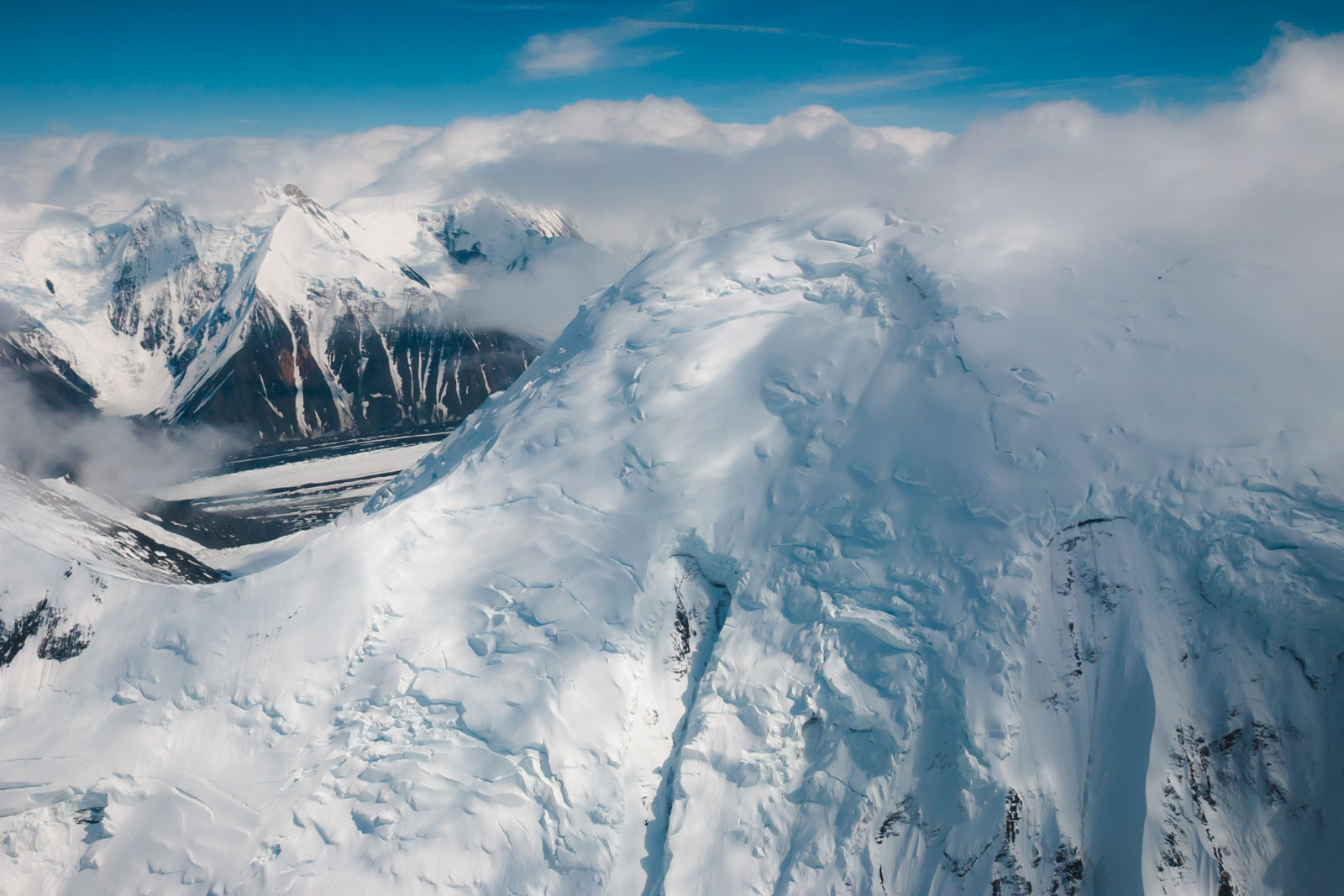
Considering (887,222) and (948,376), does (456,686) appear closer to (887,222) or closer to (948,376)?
(948,376)

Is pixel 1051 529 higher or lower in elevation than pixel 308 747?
higher

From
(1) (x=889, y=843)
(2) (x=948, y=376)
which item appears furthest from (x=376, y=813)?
(2) (x=948, y=376)

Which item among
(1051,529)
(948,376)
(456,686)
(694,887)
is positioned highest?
(948,376)

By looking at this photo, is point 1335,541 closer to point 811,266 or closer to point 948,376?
point 948,376

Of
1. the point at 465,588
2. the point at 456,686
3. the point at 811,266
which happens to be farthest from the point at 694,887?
the point at 811,266

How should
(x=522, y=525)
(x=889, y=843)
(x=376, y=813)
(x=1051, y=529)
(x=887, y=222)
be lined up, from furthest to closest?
(x=887, y=222) → (x=522, y=525) → (x=1051, y=529) → (x=376, y=813) → (x=889, y=843)

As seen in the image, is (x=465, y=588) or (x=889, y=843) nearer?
(x=889, y=843)

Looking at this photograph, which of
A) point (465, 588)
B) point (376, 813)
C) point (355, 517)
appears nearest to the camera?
point (376, 813)
